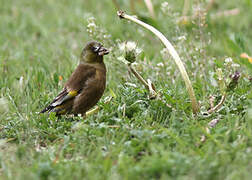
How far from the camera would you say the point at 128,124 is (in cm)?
382

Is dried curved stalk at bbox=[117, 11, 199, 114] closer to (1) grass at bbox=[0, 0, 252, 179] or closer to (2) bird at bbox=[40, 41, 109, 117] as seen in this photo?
(1) grass at bbox=[0, 0, 252, 179]

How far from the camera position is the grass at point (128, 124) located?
9.81 feet

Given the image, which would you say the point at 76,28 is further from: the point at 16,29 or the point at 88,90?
the point at 88,90

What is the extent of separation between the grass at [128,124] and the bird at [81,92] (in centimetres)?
14

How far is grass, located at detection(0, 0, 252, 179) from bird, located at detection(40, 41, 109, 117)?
0.46 ft

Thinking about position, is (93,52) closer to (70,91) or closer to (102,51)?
(102,51)

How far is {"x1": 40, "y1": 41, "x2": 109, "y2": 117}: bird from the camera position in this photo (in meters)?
4.44

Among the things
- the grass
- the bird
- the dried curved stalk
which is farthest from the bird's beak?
the dried curved stalk

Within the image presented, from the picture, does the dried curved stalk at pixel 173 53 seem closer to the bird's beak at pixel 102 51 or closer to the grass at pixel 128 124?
the grass at pixel 128 124

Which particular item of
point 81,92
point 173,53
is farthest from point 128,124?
point 81,92

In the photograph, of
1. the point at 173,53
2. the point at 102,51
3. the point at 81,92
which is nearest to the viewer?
the point at 173,53

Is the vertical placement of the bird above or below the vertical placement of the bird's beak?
below

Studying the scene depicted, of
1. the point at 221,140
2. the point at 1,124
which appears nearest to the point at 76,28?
the point at 1,124

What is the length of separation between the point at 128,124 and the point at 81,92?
2.87 ft
